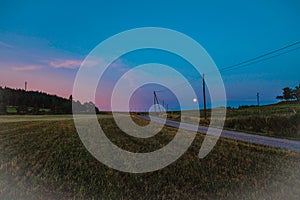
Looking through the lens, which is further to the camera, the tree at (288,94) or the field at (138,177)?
the tree at (288,94)

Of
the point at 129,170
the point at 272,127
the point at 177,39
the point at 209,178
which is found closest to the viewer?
the point at 209,178

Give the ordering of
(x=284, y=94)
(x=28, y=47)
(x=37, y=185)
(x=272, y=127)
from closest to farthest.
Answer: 1. (x=37, y=185)
2. (x=28, y=47)
3. (x=272, y=127)
4. (x=284, y=94)

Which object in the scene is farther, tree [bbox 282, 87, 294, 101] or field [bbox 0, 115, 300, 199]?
tree [bbox 282, 87, 294, 101]

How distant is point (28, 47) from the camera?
5.75 metres

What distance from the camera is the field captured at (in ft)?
11.9

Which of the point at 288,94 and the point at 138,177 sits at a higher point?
the point at 288,94

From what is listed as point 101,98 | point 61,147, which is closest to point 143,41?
point 101,98

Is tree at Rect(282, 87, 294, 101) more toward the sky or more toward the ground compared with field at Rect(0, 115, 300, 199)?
more toward the sky

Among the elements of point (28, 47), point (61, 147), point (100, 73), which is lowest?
point (61, 147)

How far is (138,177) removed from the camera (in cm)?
446

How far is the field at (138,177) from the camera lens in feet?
11.9

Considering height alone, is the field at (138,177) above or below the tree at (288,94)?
below

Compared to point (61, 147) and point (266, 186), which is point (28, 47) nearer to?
point (61, 147)

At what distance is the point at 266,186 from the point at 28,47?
22.2 feet
